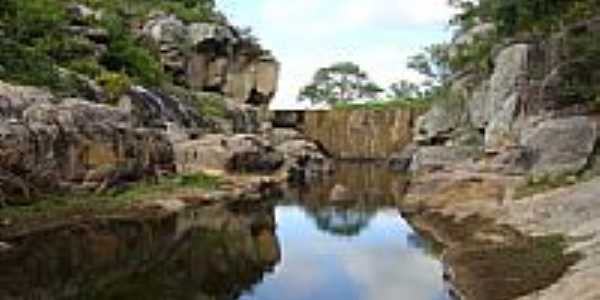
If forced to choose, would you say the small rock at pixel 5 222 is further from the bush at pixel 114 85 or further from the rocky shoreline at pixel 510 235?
the bush at pixel 114 85

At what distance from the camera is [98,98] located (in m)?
43.8

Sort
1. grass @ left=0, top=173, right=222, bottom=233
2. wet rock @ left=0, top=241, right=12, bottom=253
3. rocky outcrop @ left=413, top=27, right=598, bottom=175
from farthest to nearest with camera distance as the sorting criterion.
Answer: rocky outcrop @ left=413, top=27, right=598, bottom=175
grass @ left=0, top=173, right=222, bottom=233
wet rock @ left=0, top=241, right=12, bottom=253

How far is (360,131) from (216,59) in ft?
50.8

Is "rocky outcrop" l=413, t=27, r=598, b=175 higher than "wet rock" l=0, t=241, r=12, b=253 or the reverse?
higher

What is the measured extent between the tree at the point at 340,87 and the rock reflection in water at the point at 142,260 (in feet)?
270

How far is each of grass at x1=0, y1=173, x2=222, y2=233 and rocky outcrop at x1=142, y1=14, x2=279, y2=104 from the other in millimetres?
29444

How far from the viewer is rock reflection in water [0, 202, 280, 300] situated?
20.5m

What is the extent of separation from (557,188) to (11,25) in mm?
28896

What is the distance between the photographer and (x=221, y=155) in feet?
153

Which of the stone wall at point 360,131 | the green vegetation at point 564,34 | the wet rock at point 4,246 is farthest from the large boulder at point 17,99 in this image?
the stone wall at point 360,131

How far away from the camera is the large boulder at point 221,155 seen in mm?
45675

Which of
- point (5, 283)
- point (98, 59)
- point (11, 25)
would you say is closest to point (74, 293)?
point (5, 283)

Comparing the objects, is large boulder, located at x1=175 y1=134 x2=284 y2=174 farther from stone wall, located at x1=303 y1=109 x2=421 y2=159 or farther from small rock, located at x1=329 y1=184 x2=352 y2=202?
stone wall, located at x1=303 y1=109 x2=421 y2=159

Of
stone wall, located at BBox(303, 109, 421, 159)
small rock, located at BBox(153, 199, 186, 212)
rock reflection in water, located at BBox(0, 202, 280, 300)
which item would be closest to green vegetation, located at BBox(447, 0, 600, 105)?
rock reflection in water, located at BBox(0, 202, 280, 300)
